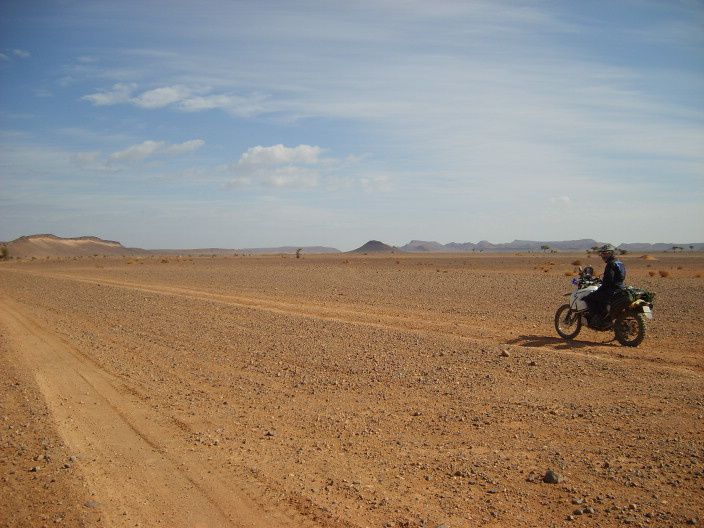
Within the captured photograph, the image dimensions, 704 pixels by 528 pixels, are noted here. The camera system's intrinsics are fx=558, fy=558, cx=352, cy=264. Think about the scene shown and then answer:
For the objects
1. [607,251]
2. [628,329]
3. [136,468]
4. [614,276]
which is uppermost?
[607,251]

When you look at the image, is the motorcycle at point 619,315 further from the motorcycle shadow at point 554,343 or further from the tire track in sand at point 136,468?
the tire track in sand at point 136,468

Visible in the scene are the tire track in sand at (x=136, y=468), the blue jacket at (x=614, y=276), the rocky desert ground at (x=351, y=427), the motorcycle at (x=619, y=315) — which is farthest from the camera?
the blue jacket at (x=614, y=276)

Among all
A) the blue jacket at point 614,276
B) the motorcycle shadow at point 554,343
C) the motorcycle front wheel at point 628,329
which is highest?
the blue jacket at point 614,276

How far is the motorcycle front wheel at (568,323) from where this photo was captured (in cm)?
1308

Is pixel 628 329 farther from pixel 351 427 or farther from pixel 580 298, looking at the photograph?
pixel 351 427

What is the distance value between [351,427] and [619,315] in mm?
7733

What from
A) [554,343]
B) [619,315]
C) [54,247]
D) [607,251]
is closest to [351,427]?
[554,343]

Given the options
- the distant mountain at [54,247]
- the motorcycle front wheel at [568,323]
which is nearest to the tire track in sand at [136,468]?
the motorcycle front wheel at [568,323]

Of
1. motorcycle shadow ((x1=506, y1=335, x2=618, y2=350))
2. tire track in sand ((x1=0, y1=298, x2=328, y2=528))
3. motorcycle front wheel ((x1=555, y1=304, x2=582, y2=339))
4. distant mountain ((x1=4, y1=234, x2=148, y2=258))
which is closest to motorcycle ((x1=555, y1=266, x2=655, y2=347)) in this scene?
motorcycle front wheel ((x1=555, y1=304, x2=582, y2=339))

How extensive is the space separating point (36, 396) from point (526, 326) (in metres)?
11.7

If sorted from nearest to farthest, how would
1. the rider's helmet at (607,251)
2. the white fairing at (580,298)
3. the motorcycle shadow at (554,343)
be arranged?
1. the motorcycle shadow at (554,343)
2. the rider's helmet at (607,251)
3. the white fairing at (580,298)

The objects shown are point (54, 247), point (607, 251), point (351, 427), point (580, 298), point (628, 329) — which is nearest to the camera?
point (351, 427)

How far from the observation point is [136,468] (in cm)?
612

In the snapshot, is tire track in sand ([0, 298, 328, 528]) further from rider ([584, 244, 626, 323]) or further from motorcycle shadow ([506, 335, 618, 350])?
rider ([584, 244, 626, 323])
